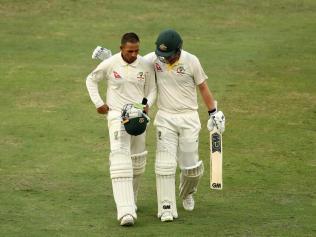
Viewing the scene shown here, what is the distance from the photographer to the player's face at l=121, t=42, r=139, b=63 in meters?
11.7

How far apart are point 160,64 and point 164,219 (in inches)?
66.6

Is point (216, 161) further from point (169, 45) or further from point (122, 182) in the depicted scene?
point (169, 45)

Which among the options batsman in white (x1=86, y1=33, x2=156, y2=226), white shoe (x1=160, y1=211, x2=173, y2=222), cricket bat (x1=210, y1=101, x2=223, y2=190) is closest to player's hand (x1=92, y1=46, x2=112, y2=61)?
batsman in white (x1=86, y1=33, x2=156, y2=226)

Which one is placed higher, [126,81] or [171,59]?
[171,59]

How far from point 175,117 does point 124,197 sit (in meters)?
1.11

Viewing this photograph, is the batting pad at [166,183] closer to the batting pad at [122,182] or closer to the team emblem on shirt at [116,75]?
the batting pad at [122,182]

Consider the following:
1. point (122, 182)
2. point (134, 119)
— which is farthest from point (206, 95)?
point (122, 182)

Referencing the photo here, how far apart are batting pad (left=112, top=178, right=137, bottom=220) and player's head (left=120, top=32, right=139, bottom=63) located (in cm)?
134

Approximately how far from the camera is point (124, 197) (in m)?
11.4

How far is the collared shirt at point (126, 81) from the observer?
11844mm

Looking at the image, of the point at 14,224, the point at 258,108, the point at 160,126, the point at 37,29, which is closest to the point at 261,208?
the point at 160,126

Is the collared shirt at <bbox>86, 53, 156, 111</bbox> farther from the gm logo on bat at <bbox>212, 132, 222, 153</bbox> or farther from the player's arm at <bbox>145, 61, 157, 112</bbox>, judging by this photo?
the gm logo on bat at <bbox>212, 132, 222, 153</bbox>

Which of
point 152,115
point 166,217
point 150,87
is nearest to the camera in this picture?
point 166,217

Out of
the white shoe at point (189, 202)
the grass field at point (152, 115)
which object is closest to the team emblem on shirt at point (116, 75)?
the grass field at point (152, 115)
